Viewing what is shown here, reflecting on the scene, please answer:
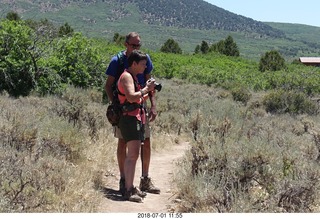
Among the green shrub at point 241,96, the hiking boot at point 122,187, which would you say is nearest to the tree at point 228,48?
the green shrub at point 241,96

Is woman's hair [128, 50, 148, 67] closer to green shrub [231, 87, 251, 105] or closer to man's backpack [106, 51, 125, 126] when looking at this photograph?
man's backpack [106, 51, 125, 126]

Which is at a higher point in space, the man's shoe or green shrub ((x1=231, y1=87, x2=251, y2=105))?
the man's shoe

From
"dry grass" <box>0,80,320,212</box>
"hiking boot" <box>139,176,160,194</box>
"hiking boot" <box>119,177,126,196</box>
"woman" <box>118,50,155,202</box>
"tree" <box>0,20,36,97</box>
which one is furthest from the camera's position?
"tree" <box>0,20,36,97</box>

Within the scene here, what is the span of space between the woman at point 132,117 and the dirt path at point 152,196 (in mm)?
157

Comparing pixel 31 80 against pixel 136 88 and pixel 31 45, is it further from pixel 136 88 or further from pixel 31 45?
pixel 136 88

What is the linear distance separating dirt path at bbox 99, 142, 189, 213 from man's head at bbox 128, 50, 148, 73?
4.75 feet

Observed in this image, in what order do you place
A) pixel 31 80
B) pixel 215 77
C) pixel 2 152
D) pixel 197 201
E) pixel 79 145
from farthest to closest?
pixel 215 77 < pixel 31 80 < pixel 79 145 < pixel 2 152 < pixel 197 201

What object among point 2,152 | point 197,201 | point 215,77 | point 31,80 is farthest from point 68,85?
point 215,77

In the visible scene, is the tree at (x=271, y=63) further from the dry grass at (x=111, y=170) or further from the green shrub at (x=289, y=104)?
the dry grass at (x=111, y=170)

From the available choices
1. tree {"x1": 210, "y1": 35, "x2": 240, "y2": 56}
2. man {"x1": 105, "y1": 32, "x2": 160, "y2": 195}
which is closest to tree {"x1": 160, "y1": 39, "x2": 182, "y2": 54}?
tree {"x1": 210, "y1": 35, "x2": 240, "y2": 56}

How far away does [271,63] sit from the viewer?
38625mm

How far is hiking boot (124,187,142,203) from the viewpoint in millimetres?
5301

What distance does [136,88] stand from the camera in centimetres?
539

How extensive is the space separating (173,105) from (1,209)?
34.4ft
